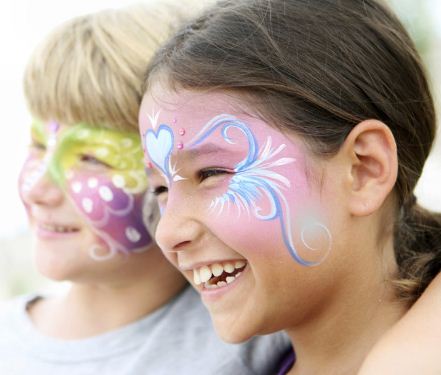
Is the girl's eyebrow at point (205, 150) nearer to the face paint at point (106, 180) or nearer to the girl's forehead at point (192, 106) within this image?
the girl's forehead at point (192, 106)

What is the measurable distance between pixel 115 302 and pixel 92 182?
0.48m

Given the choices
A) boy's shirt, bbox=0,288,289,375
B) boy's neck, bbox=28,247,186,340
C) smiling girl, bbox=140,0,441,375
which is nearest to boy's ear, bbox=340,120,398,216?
smiling girl, bbox=140,0,441,375

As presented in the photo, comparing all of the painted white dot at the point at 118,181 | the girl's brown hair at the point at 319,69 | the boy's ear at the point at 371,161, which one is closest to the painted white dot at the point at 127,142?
the painted white dot at the point at 118,181

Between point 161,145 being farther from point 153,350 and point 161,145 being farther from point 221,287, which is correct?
point 153,350

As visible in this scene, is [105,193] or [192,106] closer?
[192,106]

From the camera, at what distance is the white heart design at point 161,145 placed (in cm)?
181

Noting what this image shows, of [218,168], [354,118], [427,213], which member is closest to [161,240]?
[218,168]

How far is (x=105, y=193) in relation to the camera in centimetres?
231

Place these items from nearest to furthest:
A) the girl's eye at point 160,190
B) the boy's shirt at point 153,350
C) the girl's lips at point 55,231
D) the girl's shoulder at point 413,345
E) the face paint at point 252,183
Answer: the girl's shoulder at point 413,345, the face paint at point 252,183, the girl's eye at point 160,190, the boy's shirt at point 153,350, the girl's lips at point 55,231

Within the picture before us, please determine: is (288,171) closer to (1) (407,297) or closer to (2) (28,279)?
(1) (407,297)

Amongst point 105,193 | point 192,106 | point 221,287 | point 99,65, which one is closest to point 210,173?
point 192,106

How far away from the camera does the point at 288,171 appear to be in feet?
5.59

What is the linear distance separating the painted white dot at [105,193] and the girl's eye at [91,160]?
0.25ft

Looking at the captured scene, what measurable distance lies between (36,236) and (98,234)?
0.30 metres
